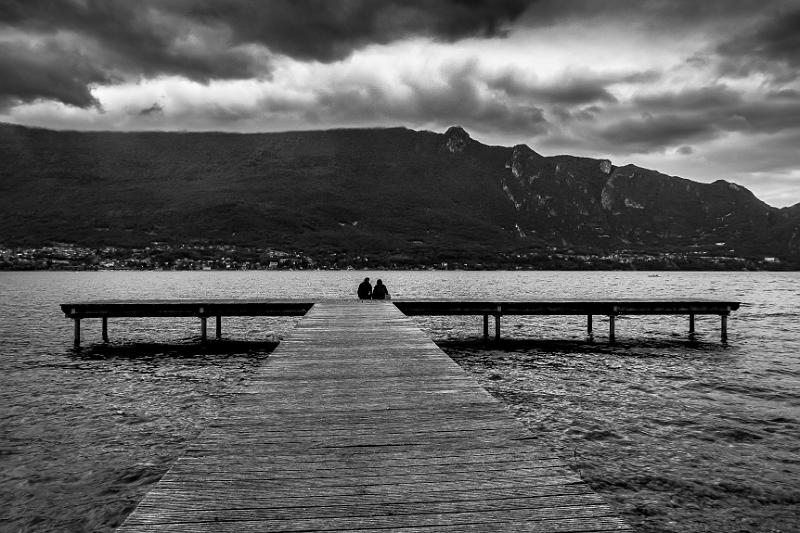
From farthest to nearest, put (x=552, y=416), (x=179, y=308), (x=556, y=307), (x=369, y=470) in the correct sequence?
(x=556, y=307)
(x=179, y=308)
(x=552, y=416)
(x=369, y=470)

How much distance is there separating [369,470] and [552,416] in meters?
10.6

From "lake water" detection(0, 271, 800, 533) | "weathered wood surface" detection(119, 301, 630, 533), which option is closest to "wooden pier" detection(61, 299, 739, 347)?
"lake water" detection(0, 271, 800, 533)

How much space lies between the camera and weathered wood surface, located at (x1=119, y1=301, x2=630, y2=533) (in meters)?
3.81

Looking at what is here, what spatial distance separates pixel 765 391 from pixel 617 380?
445cm

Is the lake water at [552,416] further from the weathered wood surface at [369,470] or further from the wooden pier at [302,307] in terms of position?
the weathered wood surface at [369,470]

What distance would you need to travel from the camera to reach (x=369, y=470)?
4.81 m

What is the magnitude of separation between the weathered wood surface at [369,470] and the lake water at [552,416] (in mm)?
3961

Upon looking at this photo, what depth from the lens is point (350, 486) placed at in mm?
4434

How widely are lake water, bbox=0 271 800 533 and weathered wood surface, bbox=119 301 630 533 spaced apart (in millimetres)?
3961

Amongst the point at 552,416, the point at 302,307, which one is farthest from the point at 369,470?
the point at 302,307

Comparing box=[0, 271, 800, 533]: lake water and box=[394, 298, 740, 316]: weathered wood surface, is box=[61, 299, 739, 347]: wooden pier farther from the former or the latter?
box=[0, 271, 800, 533]: lake water

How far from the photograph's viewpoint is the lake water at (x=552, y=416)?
9.12 meters

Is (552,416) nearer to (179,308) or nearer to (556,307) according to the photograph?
(556,307)

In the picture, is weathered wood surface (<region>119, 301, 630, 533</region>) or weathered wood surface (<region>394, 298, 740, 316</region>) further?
weathered wood surface (<region>394, 298, 740, 316</region>)
